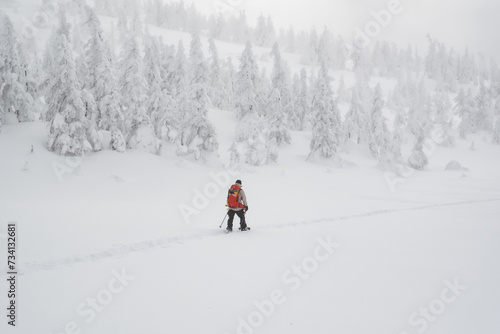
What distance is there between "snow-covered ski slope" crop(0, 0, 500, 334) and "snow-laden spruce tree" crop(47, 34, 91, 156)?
4027 mm

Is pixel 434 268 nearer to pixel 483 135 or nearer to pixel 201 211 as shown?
pixel 201 211

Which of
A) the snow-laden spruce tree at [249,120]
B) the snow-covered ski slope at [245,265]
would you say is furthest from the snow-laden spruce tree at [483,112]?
the snow-covered ski slope at [245,265]

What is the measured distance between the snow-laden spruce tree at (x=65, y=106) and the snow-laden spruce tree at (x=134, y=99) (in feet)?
16.0

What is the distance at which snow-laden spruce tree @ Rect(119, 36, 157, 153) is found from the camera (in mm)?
29609

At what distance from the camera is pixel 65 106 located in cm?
2547

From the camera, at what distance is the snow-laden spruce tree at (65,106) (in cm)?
2494

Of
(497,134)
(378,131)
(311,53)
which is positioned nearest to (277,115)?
(378,131)

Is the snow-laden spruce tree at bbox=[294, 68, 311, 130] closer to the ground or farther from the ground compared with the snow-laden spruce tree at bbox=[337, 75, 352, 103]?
closer to the ground

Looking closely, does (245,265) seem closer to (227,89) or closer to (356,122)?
(356,122)

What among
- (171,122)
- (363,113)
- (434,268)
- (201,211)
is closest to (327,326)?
(434,268)

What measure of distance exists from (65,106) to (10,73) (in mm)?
10890

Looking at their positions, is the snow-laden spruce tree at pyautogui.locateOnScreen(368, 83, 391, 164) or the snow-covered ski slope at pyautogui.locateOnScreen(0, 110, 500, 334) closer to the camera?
the snow-covered ski slope at pyautogui.locateOnScreen(0, 110, 500, 334)

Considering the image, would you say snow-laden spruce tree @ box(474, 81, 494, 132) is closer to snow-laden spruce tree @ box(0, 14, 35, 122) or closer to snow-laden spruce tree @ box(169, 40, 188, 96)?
snow-laden spruce tree @ box(169, 40, 188, 96)

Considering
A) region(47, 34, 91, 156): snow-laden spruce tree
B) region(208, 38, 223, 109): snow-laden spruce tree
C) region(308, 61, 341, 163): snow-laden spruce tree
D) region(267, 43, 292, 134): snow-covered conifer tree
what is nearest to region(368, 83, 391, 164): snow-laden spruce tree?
region(308, 61, 341, 163): snow-laden spruce tree
